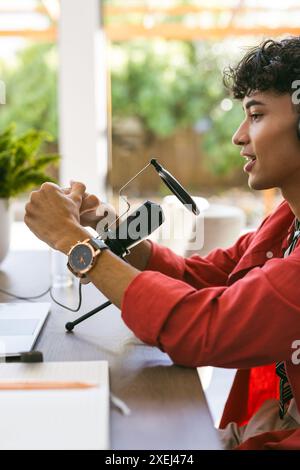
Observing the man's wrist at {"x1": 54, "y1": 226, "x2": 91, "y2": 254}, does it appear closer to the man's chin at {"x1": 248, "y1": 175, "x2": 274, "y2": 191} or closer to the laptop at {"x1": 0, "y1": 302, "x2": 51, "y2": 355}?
the laptop at {"x1": 0, "y1": 302, "x2": 51, "y2": 355}

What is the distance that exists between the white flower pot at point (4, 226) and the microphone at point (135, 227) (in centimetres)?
65

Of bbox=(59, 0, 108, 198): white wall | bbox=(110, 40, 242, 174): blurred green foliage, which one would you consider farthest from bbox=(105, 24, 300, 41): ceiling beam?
bbox=(110, 40, 242, 174): blurred green foliage

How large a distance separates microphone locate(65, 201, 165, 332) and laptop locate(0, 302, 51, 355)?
0.19m

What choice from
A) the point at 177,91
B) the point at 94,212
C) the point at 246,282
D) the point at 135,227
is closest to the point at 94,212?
the point at 94,212

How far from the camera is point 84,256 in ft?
2.95

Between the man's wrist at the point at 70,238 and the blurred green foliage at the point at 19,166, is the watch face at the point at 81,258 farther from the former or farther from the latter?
the blurred green foliage at the point at 19,166

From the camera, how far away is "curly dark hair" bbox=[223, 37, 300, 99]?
99cm

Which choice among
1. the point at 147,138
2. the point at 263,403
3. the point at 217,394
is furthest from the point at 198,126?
the point at 263,403

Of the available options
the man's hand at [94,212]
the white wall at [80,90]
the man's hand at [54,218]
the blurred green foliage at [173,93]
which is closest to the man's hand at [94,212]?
the man's hand at [94,212]

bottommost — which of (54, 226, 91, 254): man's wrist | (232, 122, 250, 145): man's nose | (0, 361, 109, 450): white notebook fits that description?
(0, 361, 109, 450): white notebook

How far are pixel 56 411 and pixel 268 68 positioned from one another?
639 millimetres

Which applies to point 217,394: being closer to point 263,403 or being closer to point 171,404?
point 263,403

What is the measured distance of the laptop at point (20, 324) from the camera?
94cm
